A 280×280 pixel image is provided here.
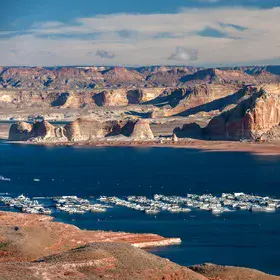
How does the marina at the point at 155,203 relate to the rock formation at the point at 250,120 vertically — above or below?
below

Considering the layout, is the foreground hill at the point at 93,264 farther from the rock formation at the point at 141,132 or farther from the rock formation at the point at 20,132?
the rock formation at the point at 20,132

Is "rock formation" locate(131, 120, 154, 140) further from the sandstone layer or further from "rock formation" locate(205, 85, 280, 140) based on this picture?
"rock formation" locate(205, 85, 280, 140)

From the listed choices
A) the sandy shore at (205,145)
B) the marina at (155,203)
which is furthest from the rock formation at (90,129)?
the marina at (155,203)

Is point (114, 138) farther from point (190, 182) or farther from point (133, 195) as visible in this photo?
point (133, 195)

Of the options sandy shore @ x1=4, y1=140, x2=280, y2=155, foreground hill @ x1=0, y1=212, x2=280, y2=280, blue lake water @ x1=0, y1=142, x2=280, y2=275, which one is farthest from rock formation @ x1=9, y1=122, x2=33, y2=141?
foreground hill @ x1=0, y1=212, x2=280, y2=280

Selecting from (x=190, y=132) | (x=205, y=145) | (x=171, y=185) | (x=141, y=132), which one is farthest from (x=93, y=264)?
(x=190, y=132)

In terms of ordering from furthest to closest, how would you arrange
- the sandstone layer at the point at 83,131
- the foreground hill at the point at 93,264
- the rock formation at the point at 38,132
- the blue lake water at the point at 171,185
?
the rock formation at the point at 38,132 < the sandstone layer at the point at 83,131 < the blue lake water at the point at 171,185 < the foreground hill at the point at 93,264

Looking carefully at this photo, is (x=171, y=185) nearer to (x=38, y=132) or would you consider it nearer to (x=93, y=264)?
(x=93, y=264)
